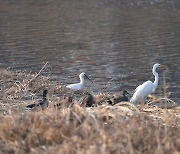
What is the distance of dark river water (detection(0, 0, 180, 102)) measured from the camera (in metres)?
23.8

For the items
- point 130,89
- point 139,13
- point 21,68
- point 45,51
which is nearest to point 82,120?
point 130,89

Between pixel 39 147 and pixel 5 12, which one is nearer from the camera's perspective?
pixel 39 147

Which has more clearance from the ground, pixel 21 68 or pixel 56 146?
pixel 56 146

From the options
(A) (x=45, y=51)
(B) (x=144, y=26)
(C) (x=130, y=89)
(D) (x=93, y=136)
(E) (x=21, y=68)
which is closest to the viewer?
(D) (x=93, y=136)

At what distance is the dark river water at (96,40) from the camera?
936 inches

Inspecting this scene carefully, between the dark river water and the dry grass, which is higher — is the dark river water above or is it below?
below

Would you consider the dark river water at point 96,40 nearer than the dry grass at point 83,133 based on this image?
No

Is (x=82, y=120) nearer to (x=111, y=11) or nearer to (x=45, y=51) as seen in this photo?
(x=45, y=51)

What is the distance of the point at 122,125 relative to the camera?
600 cm

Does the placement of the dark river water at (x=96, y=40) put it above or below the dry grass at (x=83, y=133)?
below

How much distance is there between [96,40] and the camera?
3366 cm

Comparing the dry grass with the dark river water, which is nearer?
the dry grass

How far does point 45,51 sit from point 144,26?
11.3 m

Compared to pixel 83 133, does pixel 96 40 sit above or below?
below
